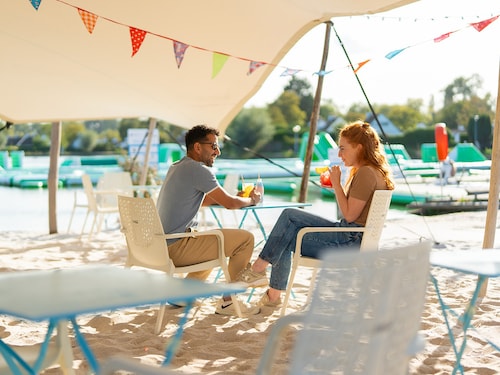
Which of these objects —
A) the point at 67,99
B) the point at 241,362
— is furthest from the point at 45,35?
the point at 241,362

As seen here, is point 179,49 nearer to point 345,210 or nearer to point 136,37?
point 136,37

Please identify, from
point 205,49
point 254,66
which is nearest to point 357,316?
point 205,49

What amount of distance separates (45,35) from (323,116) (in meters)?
37.7

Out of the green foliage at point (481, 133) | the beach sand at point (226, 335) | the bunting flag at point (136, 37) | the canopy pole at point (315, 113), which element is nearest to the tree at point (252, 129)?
the green foliage at point (481, 133)

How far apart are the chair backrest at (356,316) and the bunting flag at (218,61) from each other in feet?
15.1

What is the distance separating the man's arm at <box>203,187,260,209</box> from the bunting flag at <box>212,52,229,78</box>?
1910mm

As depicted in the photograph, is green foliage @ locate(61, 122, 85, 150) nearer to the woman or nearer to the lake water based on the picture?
the lake water

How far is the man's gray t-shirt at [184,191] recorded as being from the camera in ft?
13.7

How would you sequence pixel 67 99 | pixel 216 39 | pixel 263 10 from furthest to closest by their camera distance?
pixel 67 99 → pixel 216 39 → pixel 263 10

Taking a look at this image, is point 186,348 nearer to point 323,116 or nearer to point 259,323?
point 259,323

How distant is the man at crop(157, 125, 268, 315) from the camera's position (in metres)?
4.10

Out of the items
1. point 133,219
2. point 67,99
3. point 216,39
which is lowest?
point 133,219

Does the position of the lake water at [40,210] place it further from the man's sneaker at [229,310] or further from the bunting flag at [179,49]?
the man's sneaker at [229,310]

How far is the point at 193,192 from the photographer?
13.8 ft
